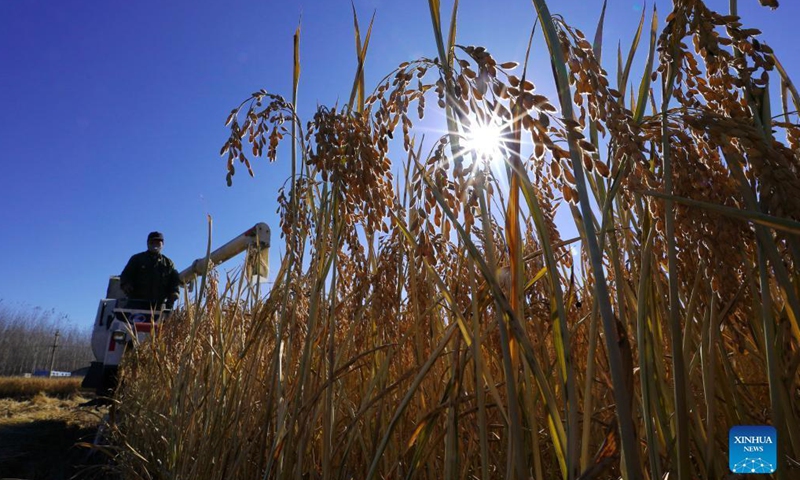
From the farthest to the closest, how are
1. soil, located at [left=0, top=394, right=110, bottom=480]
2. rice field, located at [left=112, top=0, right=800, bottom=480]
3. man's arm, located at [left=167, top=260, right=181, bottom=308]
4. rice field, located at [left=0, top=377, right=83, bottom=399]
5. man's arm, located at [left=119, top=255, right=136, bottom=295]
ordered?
rice field, located at [left=0, top=377, right=83, bottom=399]
man's arm, located at [left=167, top=260, right=181, bottom=308]
man's arm, located at [left=119, top=255, right=136, bottom=295]
soil, located at [left=0, top=394, right=110, bottom=480]
rice field, located at [left=112, top=0, right=800, bottom=480]

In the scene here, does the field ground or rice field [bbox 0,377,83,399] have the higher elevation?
the field ground

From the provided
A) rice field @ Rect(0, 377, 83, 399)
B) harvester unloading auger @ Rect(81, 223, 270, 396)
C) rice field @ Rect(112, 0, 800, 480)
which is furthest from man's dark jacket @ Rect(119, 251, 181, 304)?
rice field @ Rect(0, 377, 83, 399)

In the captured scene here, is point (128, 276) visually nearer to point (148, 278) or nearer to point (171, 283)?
point (148, 278)

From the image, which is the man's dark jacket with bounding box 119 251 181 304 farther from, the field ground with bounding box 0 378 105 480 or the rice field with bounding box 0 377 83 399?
the rice field with bounding box 0 377 83 399

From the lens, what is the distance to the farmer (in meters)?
6.30

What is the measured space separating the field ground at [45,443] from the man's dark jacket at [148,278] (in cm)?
150

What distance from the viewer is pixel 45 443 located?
4.50 m

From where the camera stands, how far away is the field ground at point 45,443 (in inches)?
140

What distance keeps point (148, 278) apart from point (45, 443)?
2253mm

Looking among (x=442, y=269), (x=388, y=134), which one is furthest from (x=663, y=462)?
(x=388, y=134)

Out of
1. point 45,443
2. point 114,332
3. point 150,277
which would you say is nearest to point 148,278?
point 150,277

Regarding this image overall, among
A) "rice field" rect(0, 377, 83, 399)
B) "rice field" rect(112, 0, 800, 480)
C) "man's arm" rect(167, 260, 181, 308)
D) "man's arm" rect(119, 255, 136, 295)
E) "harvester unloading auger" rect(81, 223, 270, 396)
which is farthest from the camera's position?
"rice field" rect(0, 377, 83, 399)

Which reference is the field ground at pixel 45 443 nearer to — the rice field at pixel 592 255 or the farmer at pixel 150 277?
the farmer at pixel 150 277

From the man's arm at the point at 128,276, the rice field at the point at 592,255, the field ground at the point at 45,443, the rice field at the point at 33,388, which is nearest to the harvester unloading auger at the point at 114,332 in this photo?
the man's arm at the point at 128,276
